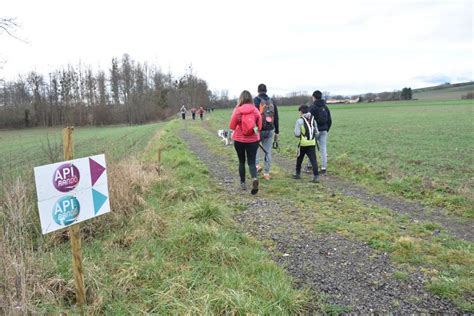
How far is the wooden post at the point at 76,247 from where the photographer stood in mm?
2646

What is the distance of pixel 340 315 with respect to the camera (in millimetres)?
2896

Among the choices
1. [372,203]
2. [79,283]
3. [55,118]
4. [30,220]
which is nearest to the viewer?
[79,283]

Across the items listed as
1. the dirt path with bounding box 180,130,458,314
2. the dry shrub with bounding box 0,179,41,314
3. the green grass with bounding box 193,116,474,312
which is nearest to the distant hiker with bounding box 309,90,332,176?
the green grass with bounding box 193,116,474,312

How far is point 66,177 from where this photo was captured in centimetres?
257

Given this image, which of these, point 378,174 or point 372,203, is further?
point 378,174

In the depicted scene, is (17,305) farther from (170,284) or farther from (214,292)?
(214,292)

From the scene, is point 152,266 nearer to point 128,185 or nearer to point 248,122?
point 128,185

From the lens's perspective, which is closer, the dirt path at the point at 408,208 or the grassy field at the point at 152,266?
the grassy field at the point at 152,266

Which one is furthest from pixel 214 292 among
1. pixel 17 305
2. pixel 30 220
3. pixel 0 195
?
pixel 0 195

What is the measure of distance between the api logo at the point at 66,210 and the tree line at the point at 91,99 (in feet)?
204

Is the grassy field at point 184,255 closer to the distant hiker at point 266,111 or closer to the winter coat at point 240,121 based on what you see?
the winter coat at point 240,121

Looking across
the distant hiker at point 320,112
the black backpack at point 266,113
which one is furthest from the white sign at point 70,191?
the distant hiker at point 320,112

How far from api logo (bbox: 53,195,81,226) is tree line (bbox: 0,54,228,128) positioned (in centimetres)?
6210

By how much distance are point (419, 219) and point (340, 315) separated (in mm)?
3347
